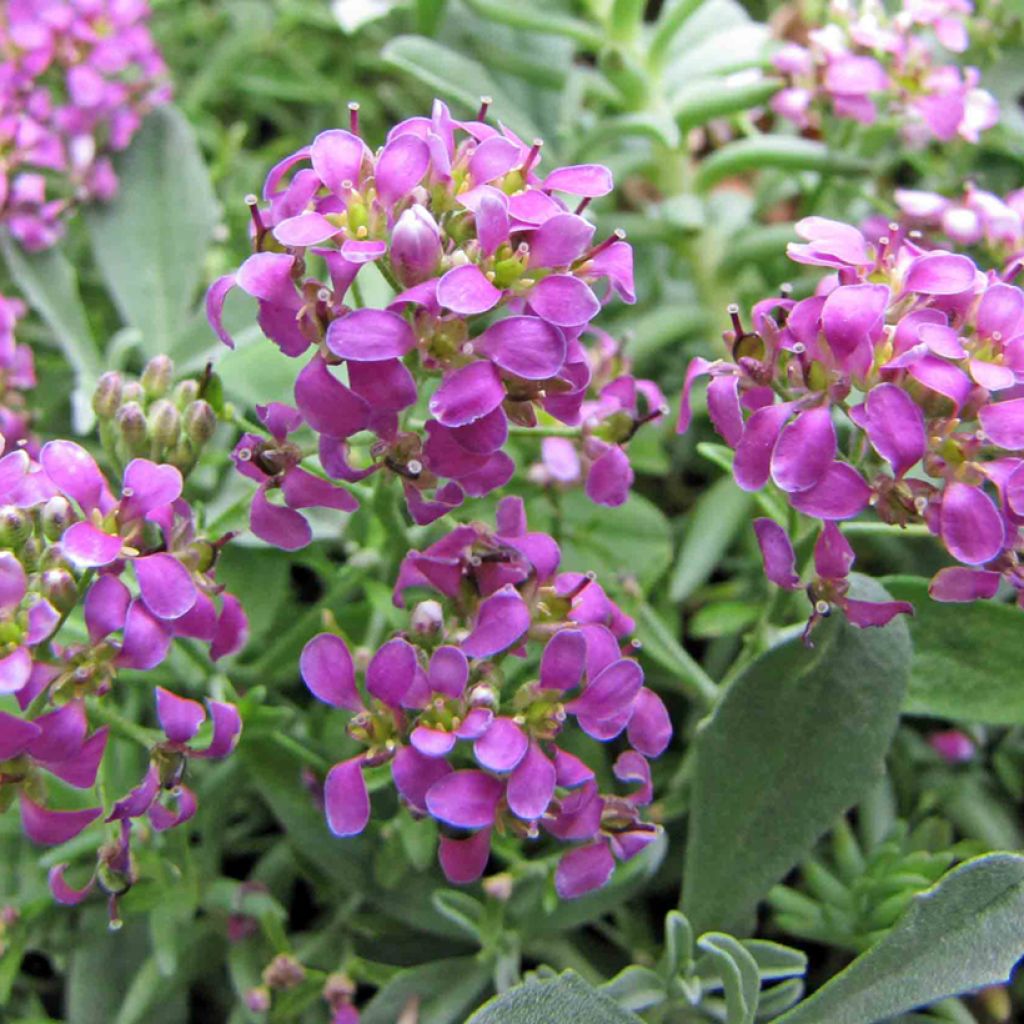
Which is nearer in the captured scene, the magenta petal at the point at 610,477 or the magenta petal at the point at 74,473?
the magenta petal at the point at 74,473

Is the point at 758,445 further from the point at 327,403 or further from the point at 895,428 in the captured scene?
the point at 327,403

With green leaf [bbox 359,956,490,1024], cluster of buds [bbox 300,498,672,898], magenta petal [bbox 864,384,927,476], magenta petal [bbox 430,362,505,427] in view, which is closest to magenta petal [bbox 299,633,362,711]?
cluster of buds [bbox 300,498,672,898]

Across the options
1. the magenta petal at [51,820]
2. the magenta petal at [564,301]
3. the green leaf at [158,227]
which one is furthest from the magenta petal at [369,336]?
the green leaf at [158,227]

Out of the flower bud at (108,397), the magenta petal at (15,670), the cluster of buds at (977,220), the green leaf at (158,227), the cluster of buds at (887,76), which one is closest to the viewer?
the magenta petal at (15,670)

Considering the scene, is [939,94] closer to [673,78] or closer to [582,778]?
[673,78]

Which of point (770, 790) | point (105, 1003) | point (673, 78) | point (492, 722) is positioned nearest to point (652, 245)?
point (673, 78)

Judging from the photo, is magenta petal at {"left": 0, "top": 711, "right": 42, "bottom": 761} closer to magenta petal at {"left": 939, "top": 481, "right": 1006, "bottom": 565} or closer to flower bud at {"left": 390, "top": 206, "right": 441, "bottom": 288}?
flower bud at {"left": 390, "top": 206, "right": 441, "bottom": 288}

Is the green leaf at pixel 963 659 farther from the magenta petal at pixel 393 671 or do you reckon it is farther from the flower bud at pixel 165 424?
the flower bud at pixel 165 424
